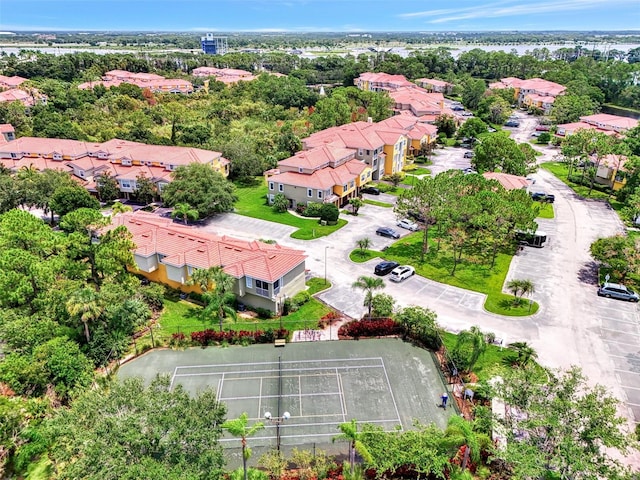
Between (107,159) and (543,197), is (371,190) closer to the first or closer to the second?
(543,197)

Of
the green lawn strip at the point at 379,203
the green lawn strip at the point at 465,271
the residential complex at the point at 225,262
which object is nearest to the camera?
the residential complex at the point at 225,262

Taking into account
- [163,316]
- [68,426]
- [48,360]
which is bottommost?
[163,316]

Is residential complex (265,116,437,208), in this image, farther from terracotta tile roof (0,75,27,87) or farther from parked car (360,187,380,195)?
terracotta tile roof (0,75,27,87)

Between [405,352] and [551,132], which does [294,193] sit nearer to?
[405,352]

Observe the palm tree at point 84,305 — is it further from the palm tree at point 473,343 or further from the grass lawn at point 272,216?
the grass lawn at point 272,216

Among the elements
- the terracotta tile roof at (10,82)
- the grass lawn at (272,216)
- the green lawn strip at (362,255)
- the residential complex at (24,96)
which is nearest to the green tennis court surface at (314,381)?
the green lawn strip at (362,255)

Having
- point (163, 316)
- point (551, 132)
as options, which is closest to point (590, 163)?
point (551, 132)
